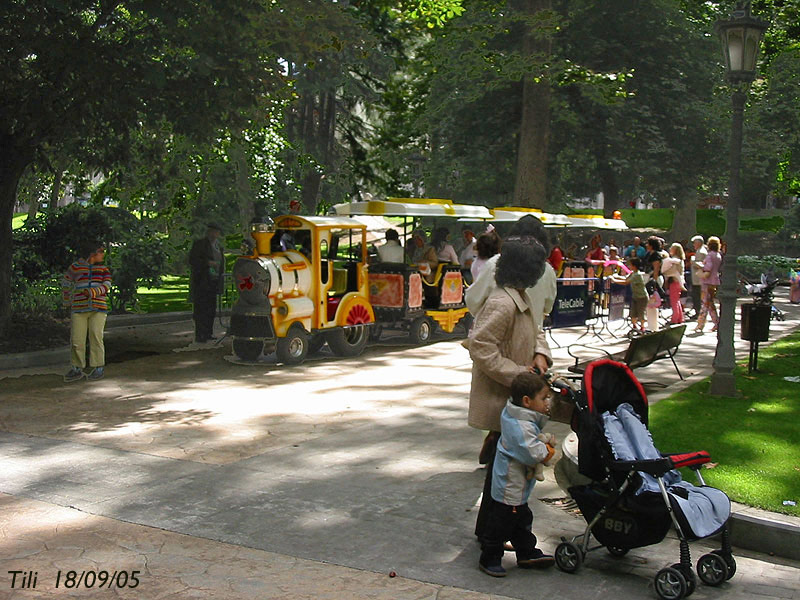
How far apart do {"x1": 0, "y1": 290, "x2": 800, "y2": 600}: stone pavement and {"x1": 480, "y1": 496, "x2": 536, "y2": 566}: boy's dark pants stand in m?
0.15

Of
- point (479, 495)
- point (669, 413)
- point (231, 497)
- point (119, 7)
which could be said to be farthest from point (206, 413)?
point (119, 7)

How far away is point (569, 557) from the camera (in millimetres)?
5887

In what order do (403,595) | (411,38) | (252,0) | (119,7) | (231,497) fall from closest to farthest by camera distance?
(403,595)
(231,497)
(252,0)
(119,7)
(411,38)

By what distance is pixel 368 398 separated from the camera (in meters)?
11.8

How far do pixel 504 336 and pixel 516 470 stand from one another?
1.04m

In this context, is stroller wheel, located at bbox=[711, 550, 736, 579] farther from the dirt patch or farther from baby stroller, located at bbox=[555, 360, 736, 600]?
the dirt patch

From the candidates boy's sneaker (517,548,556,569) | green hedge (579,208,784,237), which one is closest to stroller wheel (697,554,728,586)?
boy's sneaker (517,548,556,569)

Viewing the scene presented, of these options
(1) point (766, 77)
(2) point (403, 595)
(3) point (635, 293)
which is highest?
(1) point (766, 77)

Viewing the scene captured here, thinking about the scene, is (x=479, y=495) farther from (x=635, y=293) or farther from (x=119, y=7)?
(x=119, y=7)

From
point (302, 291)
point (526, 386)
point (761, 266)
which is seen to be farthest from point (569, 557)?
point (761, 266)

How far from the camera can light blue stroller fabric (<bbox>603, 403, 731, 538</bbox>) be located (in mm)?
5605

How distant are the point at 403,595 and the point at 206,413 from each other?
584cm

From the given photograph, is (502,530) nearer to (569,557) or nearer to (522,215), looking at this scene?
(569,557)

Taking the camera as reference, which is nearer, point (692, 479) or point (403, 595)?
point (403, 595)
